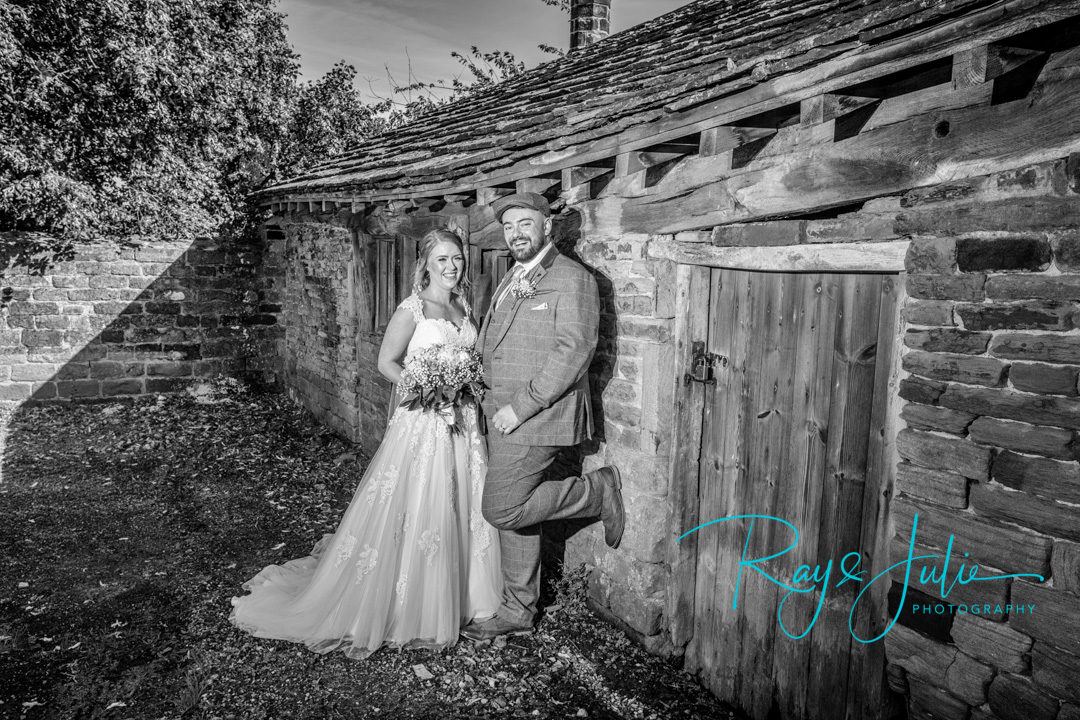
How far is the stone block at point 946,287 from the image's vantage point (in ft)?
7.96

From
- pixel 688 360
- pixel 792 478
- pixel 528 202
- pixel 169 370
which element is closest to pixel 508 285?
pixel 528 202

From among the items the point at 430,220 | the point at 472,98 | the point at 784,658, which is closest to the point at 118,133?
the point at 472,98

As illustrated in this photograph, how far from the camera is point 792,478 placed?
10.6ft

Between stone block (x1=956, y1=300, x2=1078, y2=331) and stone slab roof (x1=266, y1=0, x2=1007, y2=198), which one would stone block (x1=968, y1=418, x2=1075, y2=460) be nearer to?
stone block (x1=956, y1=300, x2=1078, y2=331)

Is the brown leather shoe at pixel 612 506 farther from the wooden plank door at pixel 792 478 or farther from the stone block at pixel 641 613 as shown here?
the wooden plank door at pixel 792 478

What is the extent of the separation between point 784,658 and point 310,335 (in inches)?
308

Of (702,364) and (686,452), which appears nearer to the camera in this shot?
(702,364)

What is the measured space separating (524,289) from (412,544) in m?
1.61

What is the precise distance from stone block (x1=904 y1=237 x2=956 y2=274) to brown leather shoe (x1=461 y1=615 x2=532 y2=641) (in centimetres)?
286

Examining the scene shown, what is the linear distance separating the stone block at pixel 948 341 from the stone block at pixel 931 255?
224 millimetres

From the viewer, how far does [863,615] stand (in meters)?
2.93

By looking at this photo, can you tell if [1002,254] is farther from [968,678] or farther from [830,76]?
[968,678]

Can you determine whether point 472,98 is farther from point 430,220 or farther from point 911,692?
point 911,692

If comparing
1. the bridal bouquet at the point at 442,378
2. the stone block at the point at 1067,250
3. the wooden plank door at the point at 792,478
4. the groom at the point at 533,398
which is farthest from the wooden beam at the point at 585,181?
→ the stone block at the point at 1067,250
